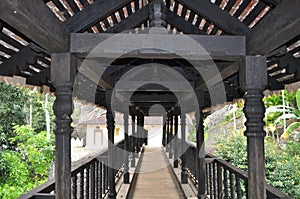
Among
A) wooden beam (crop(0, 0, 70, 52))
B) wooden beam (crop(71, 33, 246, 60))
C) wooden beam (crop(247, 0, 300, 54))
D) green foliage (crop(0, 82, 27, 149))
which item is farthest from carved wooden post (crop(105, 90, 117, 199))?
green foliage (crop(0, 82, 27, 149))

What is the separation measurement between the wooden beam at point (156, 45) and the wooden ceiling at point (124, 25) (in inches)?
4.5

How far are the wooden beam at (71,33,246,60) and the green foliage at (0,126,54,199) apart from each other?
10.8 m

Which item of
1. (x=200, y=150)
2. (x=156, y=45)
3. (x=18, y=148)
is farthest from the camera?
(x=18, y=148)

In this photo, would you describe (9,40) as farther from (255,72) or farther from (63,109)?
(255,72)

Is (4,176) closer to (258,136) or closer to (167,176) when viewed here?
(167,176)

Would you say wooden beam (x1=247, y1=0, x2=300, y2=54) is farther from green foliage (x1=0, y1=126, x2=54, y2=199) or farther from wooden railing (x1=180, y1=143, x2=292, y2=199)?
green foliage (x1=0, y1=126, x2=54, y2=199)

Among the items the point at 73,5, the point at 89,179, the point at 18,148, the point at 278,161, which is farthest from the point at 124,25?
the point at 18,148

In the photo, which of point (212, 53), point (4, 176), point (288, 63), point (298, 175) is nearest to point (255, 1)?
point (288, 63)

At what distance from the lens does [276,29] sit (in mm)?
1924

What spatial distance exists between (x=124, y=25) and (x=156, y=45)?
792 millimetres

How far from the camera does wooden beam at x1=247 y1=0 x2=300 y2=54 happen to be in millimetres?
1735

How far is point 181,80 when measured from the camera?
490 cm

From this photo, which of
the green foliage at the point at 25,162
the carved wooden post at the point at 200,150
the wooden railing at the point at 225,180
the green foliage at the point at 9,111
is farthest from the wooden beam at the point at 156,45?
the green foliage at the point at 9,111

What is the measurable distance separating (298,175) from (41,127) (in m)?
19.3
